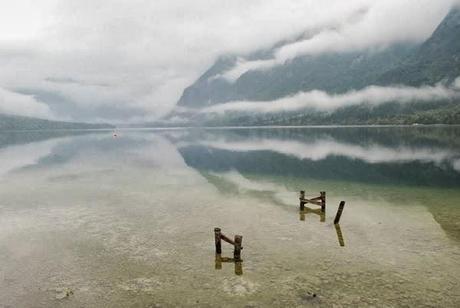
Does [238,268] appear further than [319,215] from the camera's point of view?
No

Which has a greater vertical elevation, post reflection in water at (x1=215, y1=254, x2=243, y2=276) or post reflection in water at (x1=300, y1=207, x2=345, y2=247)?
post reflection in water at (x1=300, y1=207, x2=345, y2=247)

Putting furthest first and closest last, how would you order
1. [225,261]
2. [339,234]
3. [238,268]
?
[339,234], [225,261], [238,268]

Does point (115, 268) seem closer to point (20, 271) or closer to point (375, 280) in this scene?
point (20, 271)

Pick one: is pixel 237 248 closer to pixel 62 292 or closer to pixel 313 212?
pixel 62 292

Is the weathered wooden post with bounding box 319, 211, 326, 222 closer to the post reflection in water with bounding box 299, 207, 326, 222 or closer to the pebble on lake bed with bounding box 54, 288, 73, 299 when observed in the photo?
the post reflection in water with bounding box 299, 207, 326, 222

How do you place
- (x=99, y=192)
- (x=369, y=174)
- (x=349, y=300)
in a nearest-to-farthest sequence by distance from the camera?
1. (x=349, y=300)
2. (x=99, y=192)
3. (x=369, y=174)

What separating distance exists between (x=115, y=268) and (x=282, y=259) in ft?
43.4

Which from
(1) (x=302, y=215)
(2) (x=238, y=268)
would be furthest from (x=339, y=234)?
(2) (x=238, y=268)

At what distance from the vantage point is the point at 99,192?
2483 inches

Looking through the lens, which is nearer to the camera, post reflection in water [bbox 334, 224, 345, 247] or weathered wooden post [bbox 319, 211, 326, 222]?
post reflection in water [bbox 334, 224, 345, 247]

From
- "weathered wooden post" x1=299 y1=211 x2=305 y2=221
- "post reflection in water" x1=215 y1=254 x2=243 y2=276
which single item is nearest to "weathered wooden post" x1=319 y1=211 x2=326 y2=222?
"weathered wooden post" x1=299 y1=211 x2=305 y2=221

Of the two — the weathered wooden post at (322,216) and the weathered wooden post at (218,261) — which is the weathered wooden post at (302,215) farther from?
the weathered wooden post at (218,261)

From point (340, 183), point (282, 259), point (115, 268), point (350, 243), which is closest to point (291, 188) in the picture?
point (340, 183)

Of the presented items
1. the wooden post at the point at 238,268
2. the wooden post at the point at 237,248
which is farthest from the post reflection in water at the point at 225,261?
the wooden post at the point at 237,248
